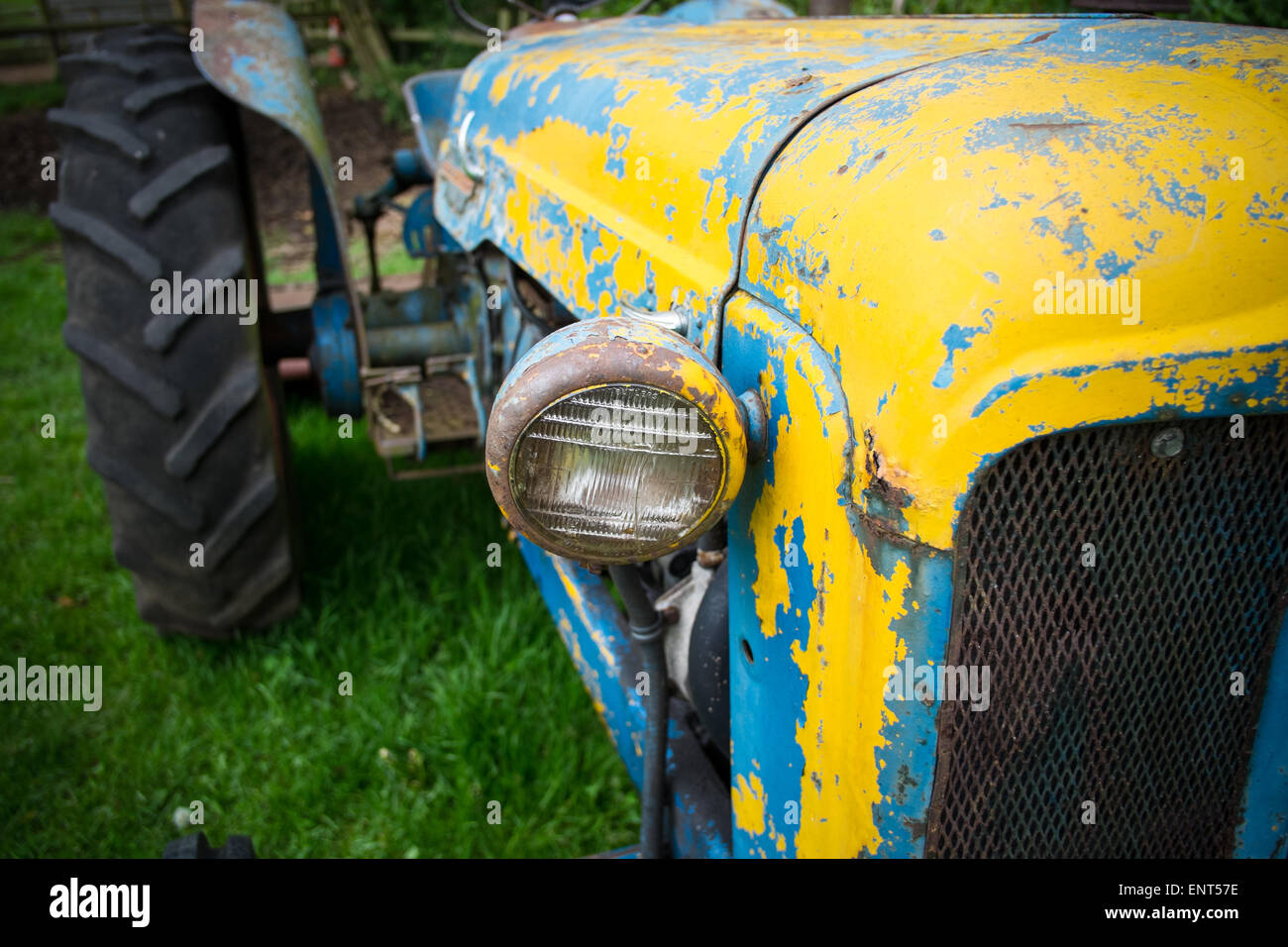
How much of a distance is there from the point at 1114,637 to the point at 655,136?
866 mm

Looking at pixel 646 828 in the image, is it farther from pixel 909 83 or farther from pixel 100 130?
pixel 100 130

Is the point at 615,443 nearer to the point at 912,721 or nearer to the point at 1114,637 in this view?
the point at 912,721

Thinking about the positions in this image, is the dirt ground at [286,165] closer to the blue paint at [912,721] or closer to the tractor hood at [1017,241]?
the tractor hood at [1017,241]

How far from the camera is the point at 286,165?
9438mm

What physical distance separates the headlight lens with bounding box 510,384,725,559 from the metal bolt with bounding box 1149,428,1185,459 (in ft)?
1.34

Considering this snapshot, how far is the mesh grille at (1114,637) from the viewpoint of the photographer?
964mm

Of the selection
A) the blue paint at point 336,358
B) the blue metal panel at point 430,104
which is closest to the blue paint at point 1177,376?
the blue paint at point 336,358

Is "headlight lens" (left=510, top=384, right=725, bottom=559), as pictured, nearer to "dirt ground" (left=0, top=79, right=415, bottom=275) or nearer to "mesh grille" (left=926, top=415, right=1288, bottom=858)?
Answer: "mesh grille" (left=926, top=415, right=1288, bottom=858)

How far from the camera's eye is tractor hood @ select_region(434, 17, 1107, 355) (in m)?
1.22

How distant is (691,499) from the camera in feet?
3.37

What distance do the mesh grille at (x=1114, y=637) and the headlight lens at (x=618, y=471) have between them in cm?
27

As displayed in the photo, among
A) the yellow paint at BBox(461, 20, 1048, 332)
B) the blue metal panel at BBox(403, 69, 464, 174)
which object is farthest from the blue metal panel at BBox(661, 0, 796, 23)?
the blue metal panel at BBox(403, 69, 464, 174)

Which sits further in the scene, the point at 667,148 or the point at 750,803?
the point at 667,148

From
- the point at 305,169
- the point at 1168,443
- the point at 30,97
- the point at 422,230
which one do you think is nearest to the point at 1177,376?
the point at 1168,443
